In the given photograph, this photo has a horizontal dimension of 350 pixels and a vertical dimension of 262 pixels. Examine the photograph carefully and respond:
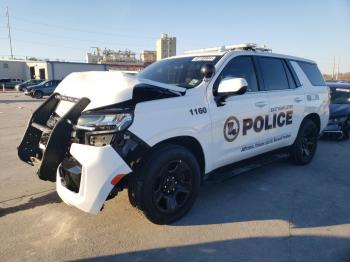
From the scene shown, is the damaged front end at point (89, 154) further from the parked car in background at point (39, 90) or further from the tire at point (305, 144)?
the parked car in background at point (39, 90)

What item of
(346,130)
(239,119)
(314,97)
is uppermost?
(314,97)

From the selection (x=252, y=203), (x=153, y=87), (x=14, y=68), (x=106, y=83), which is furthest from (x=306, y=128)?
(x=14, y=68)

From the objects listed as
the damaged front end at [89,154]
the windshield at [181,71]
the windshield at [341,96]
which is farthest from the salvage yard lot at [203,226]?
the windshield at [341,96]

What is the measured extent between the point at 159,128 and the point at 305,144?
372 cm

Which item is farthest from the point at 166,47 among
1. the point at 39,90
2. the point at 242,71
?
the point at 242,71

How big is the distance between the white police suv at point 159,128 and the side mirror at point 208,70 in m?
0.01

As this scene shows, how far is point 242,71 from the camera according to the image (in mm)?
4461

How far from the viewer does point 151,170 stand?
10.7ft

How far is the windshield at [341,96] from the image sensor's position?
9.27m

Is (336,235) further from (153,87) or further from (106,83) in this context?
(106,83)

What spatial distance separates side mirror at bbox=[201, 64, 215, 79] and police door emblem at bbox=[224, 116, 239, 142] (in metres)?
0.58

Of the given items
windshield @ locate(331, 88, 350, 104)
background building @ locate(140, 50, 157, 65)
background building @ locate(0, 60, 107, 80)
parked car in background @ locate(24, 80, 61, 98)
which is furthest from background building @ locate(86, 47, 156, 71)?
windshield @ locate(331, 88, 350, 104)

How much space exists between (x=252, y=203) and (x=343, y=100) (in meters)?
6.50

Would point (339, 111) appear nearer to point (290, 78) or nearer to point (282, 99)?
point (290, 78)
